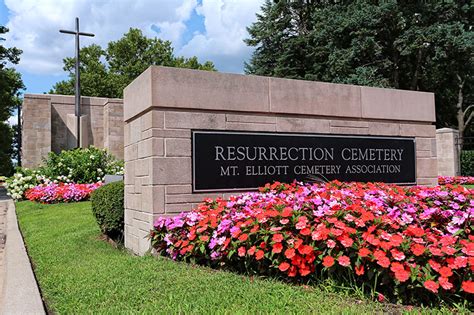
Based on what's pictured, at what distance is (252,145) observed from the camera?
17.1ft

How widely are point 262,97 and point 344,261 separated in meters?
2.82

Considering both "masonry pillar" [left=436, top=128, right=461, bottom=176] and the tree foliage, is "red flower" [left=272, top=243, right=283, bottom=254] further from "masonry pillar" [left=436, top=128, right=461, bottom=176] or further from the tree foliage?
the tree foliage

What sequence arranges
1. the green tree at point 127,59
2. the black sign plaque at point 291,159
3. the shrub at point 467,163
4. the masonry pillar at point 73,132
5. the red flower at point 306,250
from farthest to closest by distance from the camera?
the green tree at point 127,59 < the masonry pillar at point 73,132 < the shrub at point 467,163 < the black sign plaque at point 291,159 < the red flower at point 306,250

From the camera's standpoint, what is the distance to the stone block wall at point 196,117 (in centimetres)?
465

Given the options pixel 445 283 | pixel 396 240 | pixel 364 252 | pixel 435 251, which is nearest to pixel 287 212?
pixel 364 252

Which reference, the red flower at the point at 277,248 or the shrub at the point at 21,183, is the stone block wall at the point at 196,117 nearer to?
the red flower at the point at 277,248

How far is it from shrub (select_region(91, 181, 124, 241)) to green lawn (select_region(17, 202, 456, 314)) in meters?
0.98

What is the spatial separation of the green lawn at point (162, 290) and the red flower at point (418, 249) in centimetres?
40

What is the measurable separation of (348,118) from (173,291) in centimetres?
383

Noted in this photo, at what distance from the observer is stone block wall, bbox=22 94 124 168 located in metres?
20.7

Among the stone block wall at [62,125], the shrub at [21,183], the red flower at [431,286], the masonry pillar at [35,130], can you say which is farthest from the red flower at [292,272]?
the masonry pillar at [35,130]

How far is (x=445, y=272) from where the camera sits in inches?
103

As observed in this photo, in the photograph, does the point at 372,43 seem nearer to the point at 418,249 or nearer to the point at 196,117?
the point at 196,117

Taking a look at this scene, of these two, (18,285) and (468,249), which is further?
(18,285)
